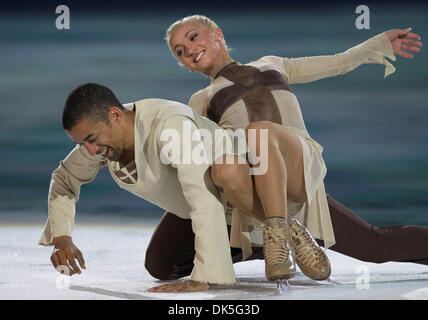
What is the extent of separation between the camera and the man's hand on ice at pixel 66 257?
1.74 meters

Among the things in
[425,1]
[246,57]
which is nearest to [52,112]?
[246,57]

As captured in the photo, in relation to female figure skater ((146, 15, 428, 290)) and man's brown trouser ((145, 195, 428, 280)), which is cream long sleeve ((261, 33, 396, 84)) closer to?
female figure skater ((146, 15, 428, 290))

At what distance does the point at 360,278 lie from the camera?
1.94 meters

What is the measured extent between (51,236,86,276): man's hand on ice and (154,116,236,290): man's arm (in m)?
0.33

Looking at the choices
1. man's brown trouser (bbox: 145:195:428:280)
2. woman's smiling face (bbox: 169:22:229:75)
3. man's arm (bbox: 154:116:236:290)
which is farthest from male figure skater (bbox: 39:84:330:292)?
woman's smiling face (bbox: 169:22:229:75)

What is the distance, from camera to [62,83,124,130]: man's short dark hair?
5.36 feet

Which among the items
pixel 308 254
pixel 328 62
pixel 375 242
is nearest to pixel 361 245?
pixel 375 242

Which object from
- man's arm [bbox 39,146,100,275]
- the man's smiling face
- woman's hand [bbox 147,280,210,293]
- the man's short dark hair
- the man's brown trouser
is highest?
the man's short dark hair

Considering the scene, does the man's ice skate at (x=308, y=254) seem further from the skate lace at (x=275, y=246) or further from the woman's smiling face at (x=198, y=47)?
the woman's smiling face at (x=198, y=47)

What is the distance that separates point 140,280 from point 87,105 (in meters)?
0.60

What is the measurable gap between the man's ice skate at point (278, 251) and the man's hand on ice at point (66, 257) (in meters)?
0.49

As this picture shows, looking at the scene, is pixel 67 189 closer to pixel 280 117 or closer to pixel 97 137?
pixel 97 137

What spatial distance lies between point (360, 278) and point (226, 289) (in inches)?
17.3

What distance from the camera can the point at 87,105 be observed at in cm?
164
